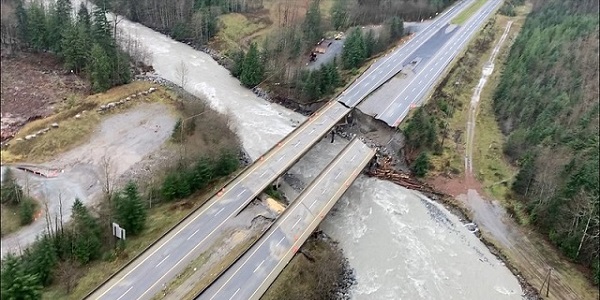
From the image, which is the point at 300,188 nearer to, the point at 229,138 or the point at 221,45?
the point at 229,138

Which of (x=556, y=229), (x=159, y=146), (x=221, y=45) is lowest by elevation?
(x=556, y=229)

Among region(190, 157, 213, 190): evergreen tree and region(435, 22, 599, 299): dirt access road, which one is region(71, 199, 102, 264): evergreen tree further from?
region(435, 22, 599, 299): dirt access road

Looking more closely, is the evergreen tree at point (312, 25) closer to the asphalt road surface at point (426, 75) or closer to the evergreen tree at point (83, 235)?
the asphalt road surface at point (426, 75)

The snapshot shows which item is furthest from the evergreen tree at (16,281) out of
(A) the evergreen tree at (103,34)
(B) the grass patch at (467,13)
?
(B) the grass patch at (467,13)

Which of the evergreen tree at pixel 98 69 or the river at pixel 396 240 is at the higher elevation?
the evergreen tree at pixel 98 69

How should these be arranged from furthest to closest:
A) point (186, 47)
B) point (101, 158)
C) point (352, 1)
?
point (352, 1), point (186, 47), point (101, 158)

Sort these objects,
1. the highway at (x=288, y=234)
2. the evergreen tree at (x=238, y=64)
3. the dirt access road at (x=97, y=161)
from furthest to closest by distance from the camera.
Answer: the evergreen tree at (x=238, y=64) → the highway at (x=288, y=234) → the dirt access road at (x=97, y=161)

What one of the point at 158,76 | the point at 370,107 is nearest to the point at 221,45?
the point at 158,76
